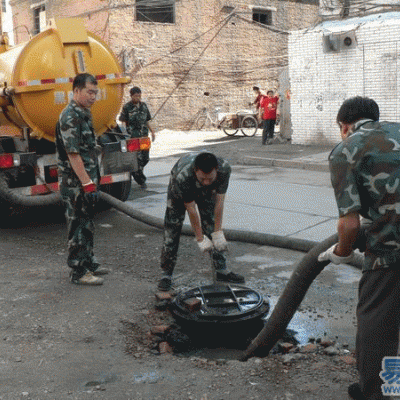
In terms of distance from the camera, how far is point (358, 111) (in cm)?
278

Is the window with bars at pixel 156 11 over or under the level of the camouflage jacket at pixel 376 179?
over

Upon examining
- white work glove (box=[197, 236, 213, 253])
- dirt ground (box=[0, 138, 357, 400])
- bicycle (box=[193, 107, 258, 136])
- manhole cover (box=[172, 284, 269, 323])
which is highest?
bicycle (box=[193, 107, 258, 136])

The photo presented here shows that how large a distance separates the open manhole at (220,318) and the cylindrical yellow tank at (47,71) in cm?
338

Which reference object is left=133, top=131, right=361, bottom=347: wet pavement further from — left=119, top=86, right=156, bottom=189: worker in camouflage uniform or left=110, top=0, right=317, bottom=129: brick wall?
left=110, top=0, right=317, bottom=129: brick wall

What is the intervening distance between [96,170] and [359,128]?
10.0 ft

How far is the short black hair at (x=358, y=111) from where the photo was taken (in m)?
2.78

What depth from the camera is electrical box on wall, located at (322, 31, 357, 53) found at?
13.2 metres

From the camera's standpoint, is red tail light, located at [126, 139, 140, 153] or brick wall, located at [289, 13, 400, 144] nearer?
red tail light, located at [126, 139, 140, 153]

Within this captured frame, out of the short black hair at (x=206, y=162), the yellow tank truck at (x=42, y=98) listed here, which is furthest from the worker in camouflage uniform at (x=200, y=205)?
the yellow tank truck at (x=42, y=98)

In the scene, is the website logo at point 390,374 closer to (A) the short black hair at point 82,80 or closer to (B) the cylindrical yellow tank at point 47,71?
(A) the short black hair at point 82,80

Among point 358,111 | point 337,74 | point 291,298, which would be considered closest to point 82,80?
point 291,298

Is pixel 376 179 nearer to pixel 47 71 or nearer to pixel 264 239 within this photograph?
pixel 264 239

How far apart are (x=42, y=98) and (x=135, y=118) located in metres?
2.99

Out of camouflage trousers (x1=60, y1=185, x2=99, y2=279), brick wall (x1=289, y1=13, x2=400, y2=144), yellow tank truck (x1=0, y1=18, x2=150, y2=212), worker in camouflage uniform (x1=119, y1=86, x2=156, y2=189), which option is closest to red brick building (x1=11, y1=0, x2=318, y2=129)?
brick wall (x1=289, y1=13, x2=400, y2=144)
